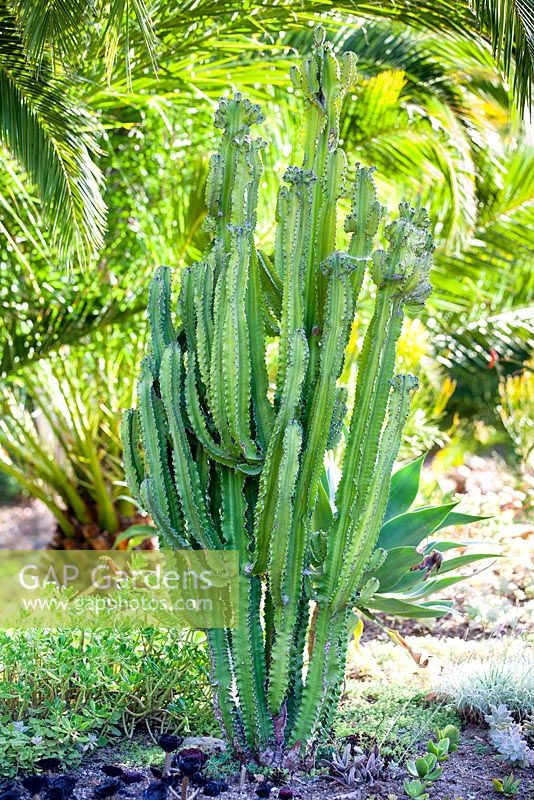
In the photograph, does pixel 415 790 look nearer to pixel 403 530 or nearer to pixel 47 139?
pixel 403 530

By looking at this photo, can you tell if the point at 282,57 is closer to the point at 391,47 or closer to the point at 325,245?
the point at 391,47

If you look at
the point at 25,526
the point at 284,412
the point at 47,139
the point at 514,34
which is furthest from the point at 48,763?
the point at 25,526

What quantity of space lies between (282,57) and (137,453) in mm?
2632

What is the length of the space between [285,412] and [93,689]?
1.15m

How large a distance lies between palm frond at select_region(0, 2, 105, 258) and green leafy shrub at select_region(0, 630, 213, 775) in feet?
6.02

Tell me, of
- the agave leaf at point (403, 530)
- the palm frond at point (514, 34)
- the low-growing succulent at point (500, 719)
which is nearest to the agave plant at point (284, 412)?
the agave leaf at point (403, 530)

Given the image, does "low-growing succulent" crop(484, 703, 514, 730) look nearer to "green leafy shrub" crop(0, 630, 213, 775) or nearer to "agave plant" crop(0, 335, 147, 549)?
"green leafy shrub" crop(0, 630, 213, 775)

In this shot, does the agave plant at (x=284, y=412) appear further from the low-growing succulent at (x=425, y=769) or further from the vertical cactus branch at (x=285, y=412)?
the low-growing succulent at (x=425, y=769)

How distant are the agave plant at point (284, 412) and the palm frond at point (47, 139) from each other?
1.21 meters

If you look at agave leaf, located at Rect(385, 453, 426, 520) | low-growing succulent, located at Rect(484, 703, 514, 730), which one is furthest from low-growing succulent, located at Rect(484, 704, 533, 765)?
agave leaf, located at Rect(385, 453, 426, 520)

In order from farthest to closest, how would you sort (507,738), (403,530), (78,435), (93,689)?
1. (78,435)
2. (403,530)
3. (93,689)
4. (507,738)

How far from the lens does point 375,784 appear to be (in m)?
2.62

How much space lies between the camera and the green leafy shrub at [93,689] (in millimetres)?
2686

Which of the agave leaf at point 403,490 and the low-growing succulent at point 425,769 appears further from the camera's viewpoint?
the agave leaf at point 403,490
